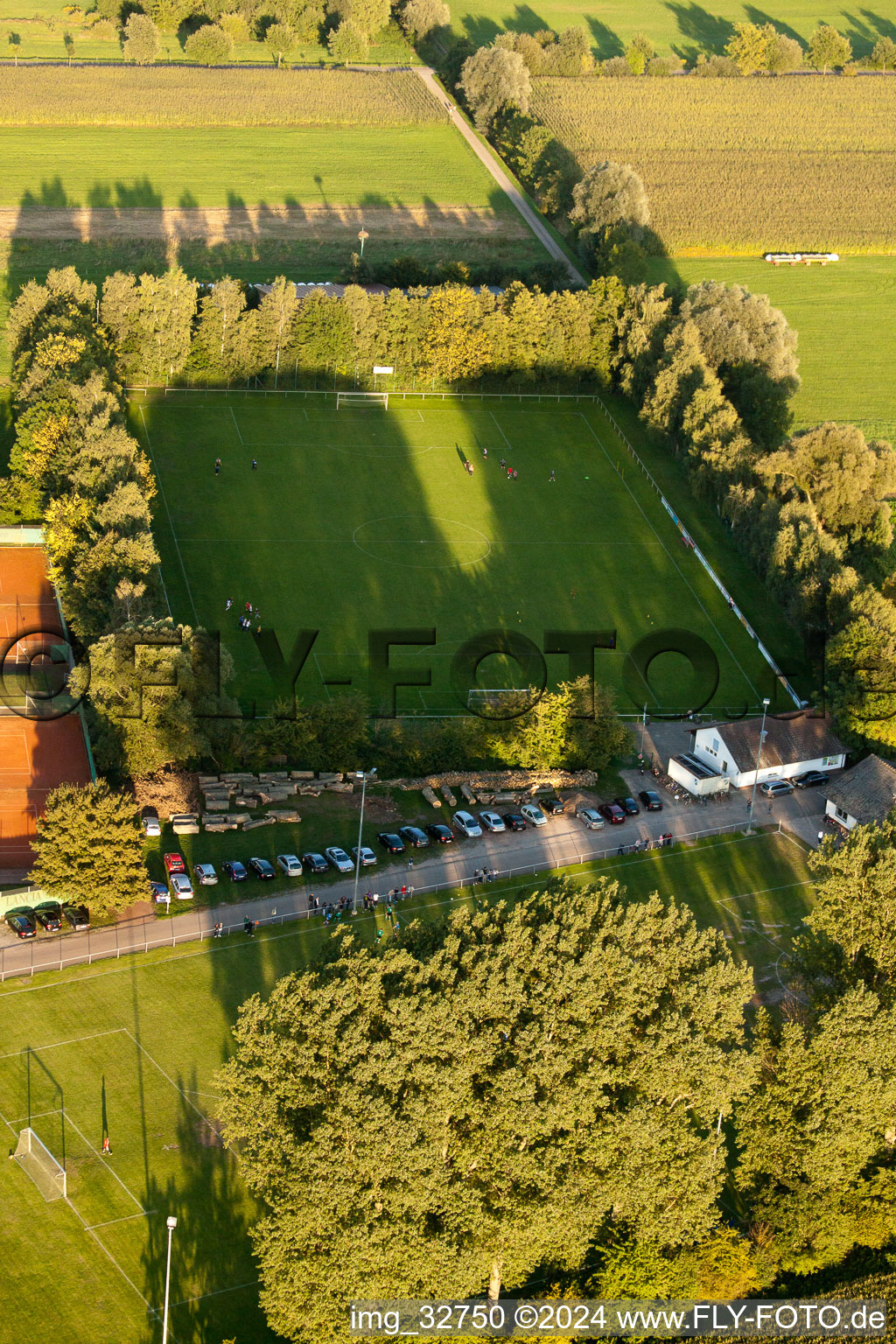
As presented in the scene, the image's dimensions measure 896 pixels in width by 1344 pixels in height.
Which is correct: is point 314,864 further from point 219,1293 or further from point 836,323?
point 836,323

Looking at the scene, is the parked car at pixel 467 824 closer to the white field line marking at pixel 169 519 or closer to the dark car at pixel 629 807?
the dark car at pixel 629 807

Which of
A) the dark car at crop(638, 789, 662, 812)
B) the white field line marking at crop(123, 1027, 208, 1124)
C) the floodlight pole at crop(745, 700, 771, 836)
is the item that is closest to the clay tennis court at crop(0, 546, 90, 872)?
the white field line marking at crop(123, 1027, 208, 1124)

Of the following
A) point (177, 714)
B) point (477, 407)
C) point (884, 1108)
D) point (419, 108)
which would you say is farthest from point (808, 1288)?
point (419, 108)

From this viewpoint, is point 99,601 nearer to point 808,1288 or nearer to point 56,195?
point 808,1288

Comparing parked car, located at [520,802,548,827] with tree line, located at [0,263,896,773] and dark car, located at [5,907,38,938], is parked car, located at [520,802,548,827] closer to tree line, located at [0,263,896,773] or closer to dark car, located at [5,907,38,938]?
tree line, located at [0,263,896,773]

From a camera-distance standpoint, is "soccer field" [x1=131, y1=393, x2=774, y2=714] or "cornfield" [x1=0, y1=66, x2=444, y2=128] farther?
"cornfield" [x1=0, y1=66, x2=444, y2=128]

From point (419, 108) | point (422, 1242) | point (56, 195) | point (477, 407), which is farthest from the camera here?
point (419, 108)
